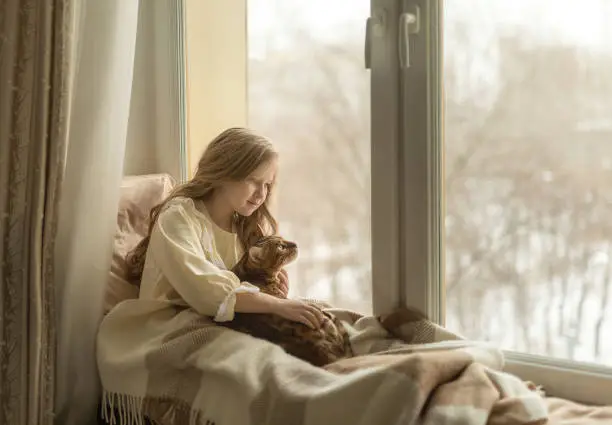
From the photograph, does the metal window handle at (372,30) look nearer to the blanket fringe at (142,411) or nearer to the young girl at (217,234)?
the young girl at (217,234)

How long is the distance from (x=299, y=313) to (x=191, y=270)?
234 millimetres

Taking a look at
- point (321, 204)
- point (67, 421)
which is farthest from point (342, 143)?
point (67, 421)

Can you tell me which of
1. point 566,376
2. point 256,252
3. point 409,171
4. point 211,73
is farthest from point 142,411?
point 211,73

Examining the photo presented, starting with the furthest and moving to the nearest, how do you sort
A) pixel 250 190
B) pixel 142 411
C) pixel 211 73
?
pixel 211 73
pixel 250 190
pixel 142 411

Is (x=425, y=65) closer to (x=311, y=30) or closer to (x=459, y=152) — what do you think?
(x=459, y=152)

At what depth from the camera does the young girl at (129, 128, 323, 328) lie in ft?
4.78

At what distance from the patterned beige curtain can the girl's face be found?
37 cm

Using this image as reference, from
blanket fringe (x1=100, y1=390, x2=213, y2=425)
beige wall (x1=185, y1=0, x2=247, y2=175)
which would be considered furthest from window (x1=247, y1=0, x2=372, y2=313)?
blanket fringe (x1=100, y1=390, x2=213, y2=425)

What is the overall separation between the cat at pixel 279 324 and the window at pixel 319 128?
174 mm

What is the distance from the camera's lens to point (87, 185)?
1.51 m

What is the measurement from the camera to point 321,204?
1.74 m

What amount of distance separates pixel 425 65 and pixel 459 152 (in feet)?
0.63

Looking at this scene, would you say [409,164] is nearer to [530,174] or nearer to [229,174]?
[530,174]

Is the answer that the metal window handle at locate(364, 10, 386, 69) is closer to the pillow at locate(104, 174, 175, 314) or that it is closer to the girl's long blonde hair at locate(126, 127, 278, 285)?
the girl's long blonde hair at locate(126, 127, 278, 285)
